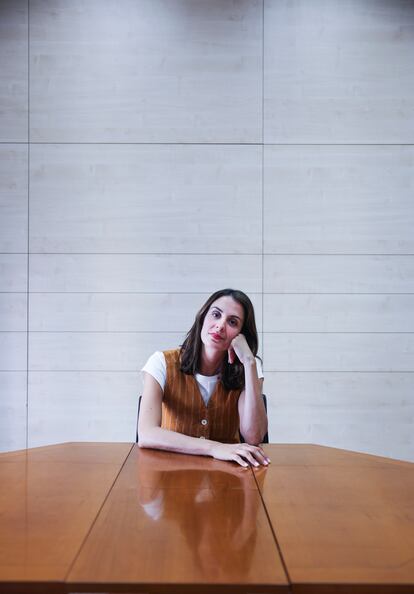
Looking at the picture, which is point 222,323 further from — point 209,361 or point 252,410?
point 252,410

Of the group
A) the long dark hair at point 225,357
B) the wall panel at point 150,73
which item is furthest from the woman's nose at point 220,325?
the wall panel at point 150,73

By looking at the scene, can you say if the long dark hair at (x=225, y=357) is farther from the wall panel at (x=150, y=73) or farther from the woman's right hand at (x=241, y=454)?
the wall panel at (x=150, y=73)

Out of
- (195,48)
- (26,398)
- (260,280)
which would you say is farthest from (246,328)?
(195,48)

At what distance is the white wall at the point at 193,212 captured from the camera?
4.30 metres

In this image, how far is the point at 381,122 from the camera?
435 centimetres

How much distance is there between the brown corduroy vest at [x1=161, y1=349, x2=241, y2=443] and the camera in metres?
2.81

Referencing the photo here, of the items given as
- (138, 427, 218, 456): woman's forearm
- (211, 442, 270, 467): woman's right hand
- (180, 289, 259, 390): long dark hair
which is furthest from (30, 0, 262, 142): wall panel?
(211, 442, 270, 467): woman's right hand

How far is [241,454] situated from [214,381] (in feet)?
2.16

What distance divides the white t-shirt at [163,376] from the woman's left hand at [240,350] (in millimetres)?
132

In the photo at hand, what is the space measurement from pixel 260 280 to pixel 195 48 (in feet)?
5.64

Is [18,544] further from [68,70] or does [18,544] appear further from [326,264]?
[68,70]

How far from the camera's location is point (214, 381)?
2.87m

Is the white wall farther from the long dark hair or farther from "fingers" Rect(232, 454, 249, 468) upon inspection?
"fingers" Rect(232, 454, 249, 468)

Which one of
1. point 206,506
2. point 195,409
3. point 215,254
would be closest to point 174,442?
point 195,409
